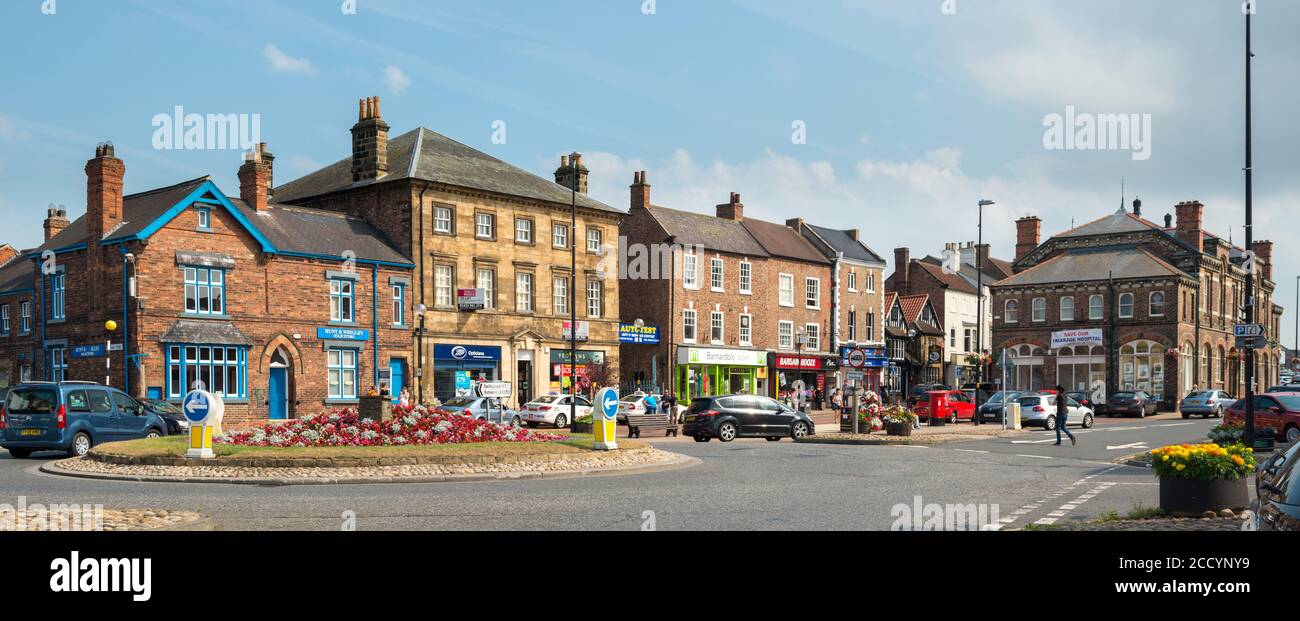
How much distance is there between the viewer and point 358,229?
46500 millimetres

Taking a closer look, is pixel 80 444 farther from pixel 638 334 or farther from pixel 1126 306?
pixel 1126 306

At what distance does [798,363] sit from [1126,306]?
22598mm

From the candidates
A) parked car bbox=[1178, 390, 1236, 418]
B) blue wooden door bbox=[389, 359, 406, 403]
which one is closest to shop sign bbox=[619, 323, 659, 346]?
blue wooden door bbox=[389, 359, 406, 403]

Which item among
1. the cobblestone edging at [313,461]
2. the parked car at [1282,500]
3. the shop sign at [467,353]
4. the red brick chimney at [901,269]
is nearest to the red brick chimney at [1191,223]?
the red brick chimney at [901,269]

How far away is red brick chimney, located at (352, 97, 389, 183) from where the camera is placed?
157 ft

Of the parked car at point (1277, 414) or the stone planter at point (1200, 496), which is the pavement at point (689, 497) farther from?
the parked car at point (1277, 414)

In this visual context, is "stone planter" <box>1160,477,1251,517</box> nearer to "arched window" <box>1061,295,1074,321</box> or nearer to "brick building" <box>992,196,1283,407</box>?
"brick building" <box>992,196,1283,407</box>

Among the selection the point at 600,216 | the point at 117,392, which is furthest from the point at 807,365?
the point at 117,392

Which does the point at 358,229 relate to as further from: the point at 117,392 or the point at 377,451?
the point at 377,451

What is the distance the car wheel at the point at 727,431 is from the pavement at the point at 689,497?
857cm

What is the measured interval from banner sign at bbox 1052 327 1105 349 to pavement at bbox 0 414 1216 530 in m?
50.5

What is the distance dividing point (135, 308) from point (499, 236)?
1602 cm

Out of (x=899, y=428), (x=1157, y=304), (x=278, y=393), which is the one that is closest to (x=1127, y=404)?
(x=1157, y=304)

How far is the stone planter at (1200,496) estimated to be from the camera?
12.9 m
